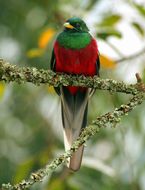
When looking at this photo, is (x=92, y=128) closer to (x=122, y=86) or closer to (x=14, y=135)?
(x=122, y=86)

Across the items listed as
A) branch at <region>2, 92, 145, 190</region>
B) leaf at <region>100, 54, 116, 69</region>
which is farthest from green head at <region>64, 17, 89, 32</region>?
branch at <region>2, 92, 145, 190</region>

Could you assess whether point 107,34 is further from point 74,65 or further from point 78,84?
point 78,84

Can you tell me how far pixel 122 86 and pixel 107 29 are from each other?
122 centimetres

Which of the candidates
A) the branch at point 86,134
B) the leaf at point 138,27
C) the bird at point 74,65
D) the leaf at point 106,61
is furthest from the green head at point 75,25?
the branch at point 86,134

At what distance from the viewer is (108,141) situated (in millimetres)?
5785

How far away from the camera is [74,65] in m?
3.99

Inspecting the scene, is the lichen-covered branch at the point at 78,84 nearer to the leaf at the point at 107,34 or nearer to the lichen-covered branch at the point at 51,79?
the lichen-covered branch at the point at 51,79

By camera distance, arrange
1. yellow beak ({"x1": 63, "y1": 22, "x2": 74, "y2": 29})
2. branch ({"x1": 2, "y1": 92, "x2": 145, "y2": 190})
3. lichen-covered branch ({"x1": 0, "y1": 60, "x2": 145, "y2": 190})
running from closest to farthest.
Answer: branch ({"x1": 2, "y1": 92, "x2": 145, "y2": 190}) → lichen-covered branch ({"x1": 0, "y1": 60, "x2": 145, "y2": 190}) → yellow beak ({"x1": 63, "y1": 22, "x2": 74, "y2": 29})

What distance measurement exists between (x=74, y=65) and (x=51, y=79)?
0.61m

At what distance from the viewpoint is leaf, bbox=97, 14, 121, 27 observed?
4.68 m

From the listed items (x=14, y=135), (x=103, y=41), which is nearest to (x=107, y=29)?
(x=103, y=41)

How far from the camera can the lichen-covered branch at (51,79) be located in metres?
3.27

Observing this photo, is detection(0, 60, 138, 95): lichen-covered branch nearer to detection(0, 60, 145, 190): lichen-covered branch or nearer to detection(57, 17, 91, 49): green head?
detection(0, 60, 145, 190): lichen-covered branch

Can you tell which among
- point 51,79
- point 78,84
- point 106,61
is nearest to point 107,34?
point 106,61
